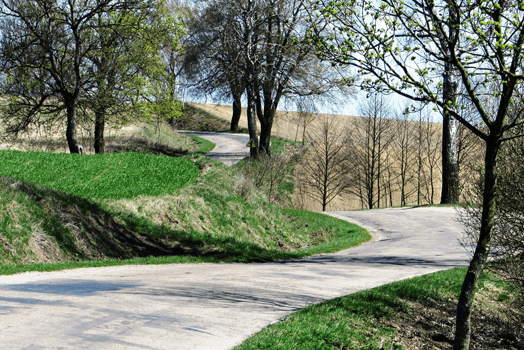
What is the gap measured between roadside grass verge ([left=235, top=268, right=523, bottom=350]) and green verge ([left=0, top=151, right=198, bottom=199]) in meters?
10.9

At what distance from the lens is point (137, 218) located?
51.5 ft

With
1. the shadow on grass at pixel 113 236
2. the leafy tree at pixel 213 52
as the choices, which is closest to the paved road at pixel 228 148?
the leafy tree at pixel 213 52

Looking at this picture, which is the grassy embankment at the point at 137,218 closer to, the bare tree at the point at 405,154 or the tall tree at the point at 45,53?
the tall tree at the point at 45,53

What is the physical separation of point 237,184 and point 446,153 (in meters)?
13.0

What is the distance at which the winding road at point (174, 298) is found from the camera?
552 centimetres

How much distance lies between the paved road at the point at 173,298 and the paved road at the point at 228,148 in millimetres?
17765

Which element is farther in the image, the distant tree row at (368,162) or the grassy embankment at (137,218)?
the distant tree row at (368,162)

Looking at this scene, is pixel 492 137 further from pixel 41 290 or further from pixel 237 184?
pixel 237 184

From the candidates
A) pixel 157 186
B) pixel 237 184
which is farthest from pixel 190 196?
pixel 237 184

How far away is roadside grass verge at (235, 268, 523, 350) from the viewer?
6.36m

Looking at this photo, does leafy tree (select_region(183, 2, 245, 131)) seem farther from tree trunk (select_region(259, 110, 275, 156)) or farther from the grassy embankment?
the grassy embankment

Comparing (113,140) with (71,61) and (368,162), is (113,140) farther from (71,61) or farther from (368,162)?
(368,162)

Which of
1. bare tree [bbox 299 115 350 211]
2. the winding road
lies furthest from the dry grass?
the winding road

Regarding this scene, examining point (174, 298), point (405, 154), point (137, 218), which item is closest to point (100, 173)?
point (137, 218)
